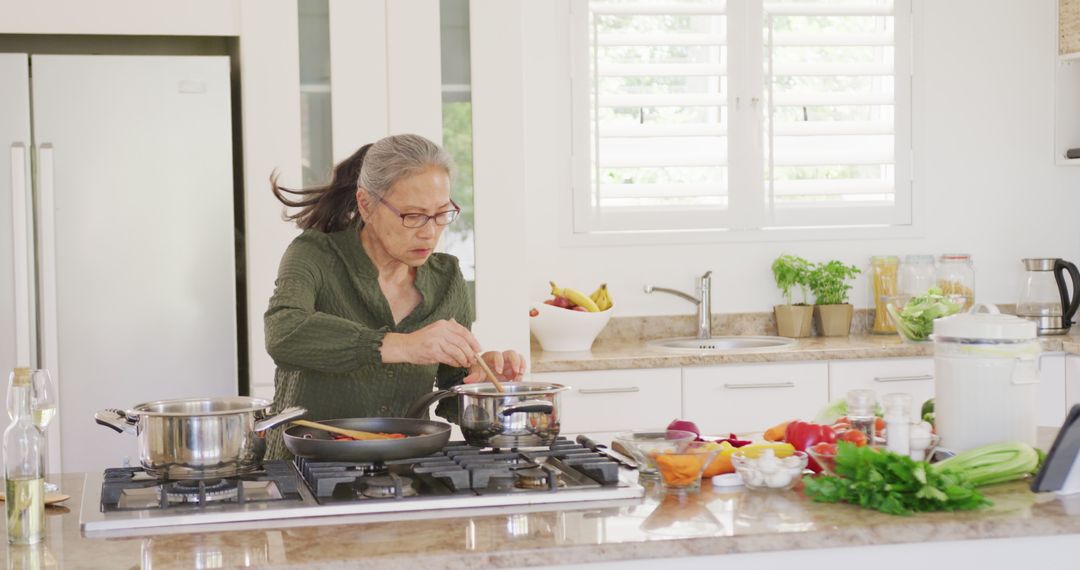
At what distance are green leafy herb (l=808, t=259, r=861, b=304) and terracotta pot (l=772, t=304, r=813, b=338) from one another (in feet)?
0.22

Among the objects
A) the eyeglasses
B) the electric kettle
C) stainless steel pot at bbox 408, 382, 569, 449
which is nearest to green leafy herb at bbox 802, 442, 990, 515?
stainless steel pot at bbox 408, 382, 569, 449

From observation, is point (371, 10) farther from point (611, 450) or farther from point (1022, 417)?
point (1022, 417)

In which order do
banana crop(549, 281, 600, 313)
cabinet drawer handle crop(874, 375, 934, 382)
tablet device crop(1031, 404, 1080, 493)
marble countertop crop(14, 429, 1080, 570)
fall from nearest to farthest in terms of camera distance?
marble countertop crop(14, 429, 1080, 570)
tablet device crop(1031, 404, 1080, 493)
cabinet drawer handle crop(874, 375, 934, 382)
banana crop(549, 281, 600, 313)

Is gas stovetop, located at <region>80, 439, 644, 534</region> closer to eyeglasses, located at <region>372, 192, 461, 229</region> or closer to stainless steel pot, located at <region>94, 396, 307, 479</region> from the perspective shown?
stainless steel pot, located at <region>94, 396, 307, 479</region>

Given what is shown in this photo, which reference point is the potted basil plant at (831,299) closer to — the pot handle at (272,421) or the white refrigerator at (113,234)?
the white refrigerator at (113,234)

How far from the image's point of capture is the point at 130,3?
3408 millimetres

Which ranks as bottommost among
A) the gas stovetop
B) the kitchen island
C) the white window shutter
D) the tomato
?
the kitchen island

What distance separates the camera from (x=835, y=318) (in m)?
4.32

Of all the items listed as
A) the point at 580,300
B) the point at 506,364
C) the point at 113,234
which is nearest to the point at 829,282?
the point at 580,300

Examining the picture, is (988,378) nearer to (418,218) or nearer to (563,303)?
(418,218)

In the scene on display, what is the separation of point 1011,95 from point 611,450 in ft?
9.93

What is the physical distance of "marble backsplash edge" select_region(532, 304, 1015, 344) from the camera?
14.2 ft

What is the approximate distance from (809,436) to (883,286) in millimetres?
2557

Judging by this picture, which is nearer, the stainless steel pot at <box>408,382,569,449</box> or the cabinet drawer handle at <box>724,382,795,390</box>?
the stainless steel pot at <box>408,382,569,449</box>
